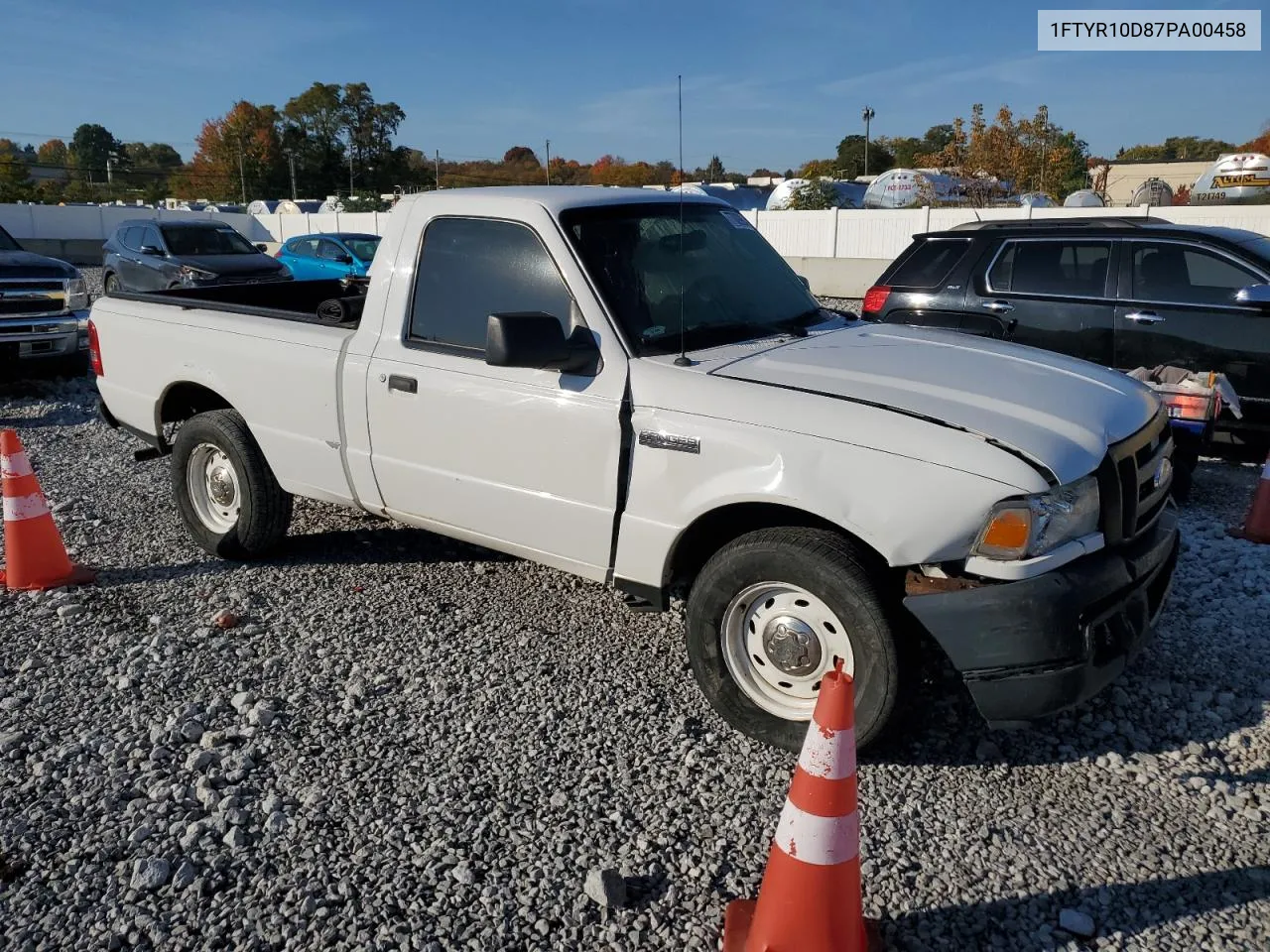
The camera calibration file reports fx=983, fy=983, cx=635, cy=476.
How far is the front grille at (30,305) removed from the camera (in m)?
10.0

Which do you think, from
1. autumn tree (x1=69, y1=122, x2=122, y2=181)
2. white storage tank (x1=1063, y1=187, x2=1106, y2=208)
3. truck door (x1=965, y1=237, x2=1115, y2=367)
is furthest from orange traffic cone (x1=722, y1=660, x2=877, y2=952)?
autumn tree (x1=69, y1=122, x2=122, y2=181)

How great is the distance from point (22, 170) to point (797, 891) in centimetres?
8145

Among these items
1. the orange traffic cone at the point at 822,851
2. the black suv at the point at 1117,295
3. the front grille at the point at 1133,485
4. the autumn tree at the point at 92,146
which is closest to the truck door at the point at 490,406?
the orange traffic cone at the point at 822,851

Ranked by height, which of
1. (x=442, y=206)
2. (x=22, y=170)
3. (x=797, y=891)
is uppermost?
(x=22, y=170)

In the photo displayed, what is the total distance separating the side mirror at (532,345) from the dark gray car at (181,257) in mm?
13297

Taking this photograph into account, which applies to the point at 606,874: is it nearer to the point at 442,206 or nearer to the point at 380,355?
the point at 380,355

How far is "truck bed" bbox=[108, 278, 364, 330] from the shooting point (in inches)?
198

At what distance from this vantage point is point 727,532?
3799mm

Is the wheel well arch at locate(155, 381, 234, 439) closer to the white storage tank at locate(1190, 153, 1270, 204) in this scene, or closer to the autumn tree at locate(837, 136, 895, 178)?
the white storage tank at locate(1190, 153, 1270, 204)

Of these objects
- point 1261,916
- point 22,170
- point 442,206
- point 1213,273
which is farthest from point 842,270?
point 22,170

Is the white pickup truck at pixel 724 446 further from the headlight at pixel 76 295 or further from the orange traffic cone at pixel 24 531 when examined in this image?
the headlight at pixel 76 295

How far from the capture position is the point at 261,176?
7806cm

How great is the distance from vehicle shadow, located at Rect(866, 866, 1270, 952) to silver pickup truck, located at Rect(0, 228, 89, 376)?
1053cm

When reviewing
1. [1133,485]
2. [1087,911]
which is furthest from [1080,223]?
[1087,911]
